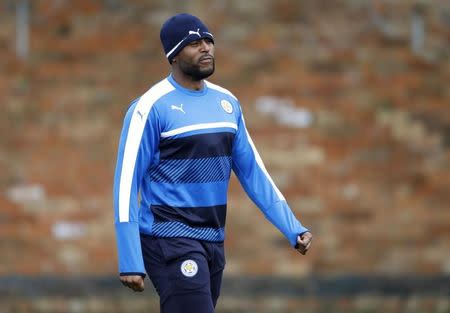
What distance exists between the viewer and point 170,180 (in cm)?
701

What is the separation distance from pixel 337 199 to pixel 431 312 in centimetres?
133

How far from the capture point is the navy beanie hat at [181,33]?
281 inches

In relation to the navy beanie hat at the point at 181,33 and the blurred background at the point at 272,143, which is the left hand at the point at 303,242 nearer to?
the navy beanie hat at the point at 181,33

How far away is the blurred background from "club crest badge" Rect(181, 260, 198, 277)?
208 inches

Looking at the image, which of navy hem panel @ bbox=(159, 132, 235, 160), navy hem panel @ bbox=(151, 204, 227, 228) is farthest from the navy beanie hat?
navy hem panel @ bbox=(151, 204, 227, 228)

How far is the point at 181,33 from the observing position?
7.15 metres

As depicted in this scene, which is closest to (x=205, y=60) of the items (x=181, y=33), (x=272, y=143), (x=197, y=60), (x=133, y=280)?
(x=197, y=60)

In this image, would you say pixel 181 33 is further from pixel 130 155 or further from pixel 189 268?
pixel 189 268

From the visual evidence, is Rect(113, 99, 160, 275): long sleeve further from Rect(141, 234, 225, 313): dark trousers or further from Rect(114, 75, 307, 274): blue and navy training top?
Rect(141, 234, 225, 313): dark trousers

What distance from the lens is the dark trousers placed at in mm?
6859

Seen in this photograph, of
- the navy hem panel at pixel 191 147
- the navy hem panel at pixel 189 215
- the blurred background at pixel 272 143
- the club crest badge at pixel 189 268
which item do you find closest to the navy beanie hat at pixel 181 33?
the navy hem panel at pixel 191 147

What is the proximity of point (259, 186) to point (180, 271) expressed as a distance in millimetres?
802

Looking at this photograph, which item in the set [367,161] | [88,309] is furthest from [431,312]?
[88,309]

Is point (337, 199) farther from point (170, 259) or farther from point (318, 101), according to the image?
point (170, 259)
